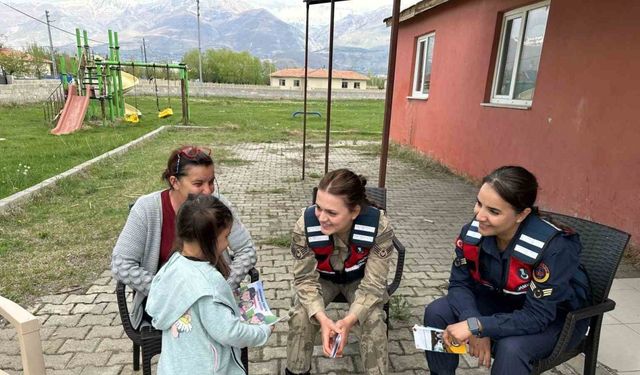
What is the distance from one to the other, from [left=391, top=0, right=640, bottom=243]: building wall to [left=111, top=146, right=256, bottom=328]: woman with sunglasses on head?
395cm

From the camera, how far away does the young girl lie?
1441mm

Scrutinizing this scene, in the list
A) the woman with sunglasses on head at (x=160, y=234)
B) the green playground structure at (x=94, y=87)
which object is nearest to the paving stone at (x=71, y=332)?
the woman with sunglasses on head at (x=160, y=234)

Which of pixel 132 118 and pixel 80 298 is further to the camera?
pixel 132 118

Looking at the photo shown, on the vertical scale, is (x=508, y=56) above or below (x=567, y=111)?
above

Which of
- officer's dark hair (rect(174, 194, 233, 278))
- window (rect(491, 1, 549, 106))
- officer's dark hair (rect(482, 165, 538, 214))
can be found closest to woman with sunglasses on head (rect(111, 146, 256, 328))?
officer's dark hair (rect(174, 194, 233, 278))

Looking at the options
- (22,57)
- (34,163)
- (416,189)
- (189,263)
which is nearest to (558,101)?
(416,189)

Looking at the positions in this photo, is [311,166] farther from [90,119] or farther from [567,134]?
[90,119]

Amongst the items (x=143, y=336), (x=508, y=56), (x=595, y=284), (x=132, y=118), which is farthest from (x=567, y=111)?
(x=132, y=118)

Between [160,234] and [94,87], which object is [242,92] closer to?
[94,87]

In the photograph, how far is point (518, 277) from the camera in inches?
73.4

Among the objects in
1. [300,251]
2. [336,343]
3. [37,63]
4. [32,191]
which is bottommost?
[32,191]

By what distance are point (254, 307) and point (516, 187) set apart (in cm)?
127

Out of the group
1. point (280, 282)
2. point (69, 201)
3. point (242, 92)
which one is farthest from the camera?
point (242, 92)

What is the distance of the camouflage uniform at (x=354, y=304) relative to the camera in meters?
2.05
